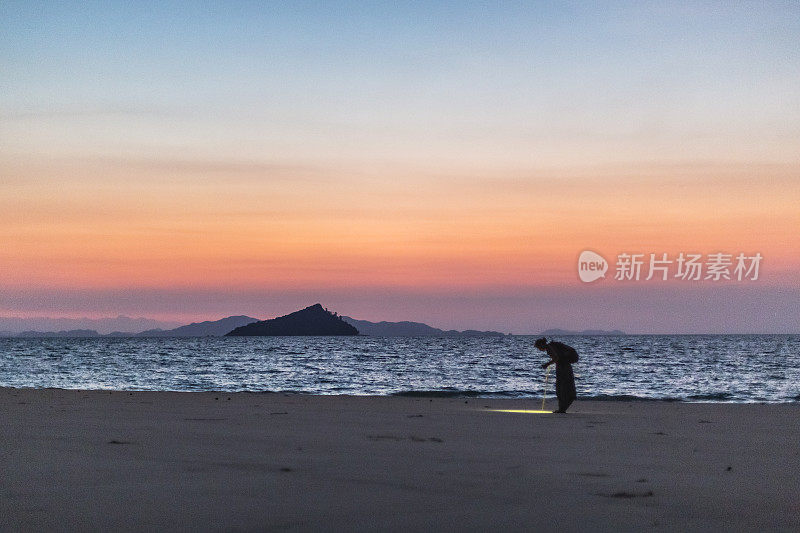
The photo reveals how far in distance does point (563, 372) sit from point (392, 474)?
10096 mm

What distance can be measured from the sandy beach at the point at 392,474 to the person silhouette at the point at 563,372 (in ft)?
9.12

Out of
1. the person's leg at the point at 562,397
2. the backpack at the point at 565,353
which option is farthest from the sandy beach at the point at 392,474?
the backpack at the point at 565,353

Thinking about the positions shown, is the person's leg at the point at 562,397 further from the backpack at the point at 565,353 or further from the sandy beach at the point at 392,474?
the sandy beach at the point at 392,474

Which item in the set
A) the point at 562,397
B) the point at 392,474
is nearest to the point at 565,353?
the point at 562,397

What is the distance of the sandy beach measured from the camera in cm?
574

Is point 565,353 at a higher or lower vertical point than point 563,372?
higher

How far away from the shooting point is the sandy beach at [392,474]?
18.8 ft

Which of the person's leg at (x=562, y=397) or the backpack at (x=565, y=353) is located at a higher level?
the backpack at (x=565, y=353)

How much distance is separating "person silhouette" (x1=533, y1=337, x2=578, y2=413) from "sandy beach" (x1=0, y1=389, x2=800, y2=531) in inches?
109

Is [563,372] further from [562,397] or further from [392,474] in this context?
[392,474]

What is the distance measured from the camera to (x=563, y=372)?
17.1 m

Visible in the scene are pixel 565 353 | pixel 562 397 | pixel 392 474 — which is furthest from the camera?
pixel 565 353

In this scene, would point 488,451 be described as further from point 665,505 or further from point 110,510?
point 110,510

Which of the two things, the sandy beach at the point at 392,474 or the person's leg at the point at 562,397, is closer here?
the sandy beach at the point at 392,474
